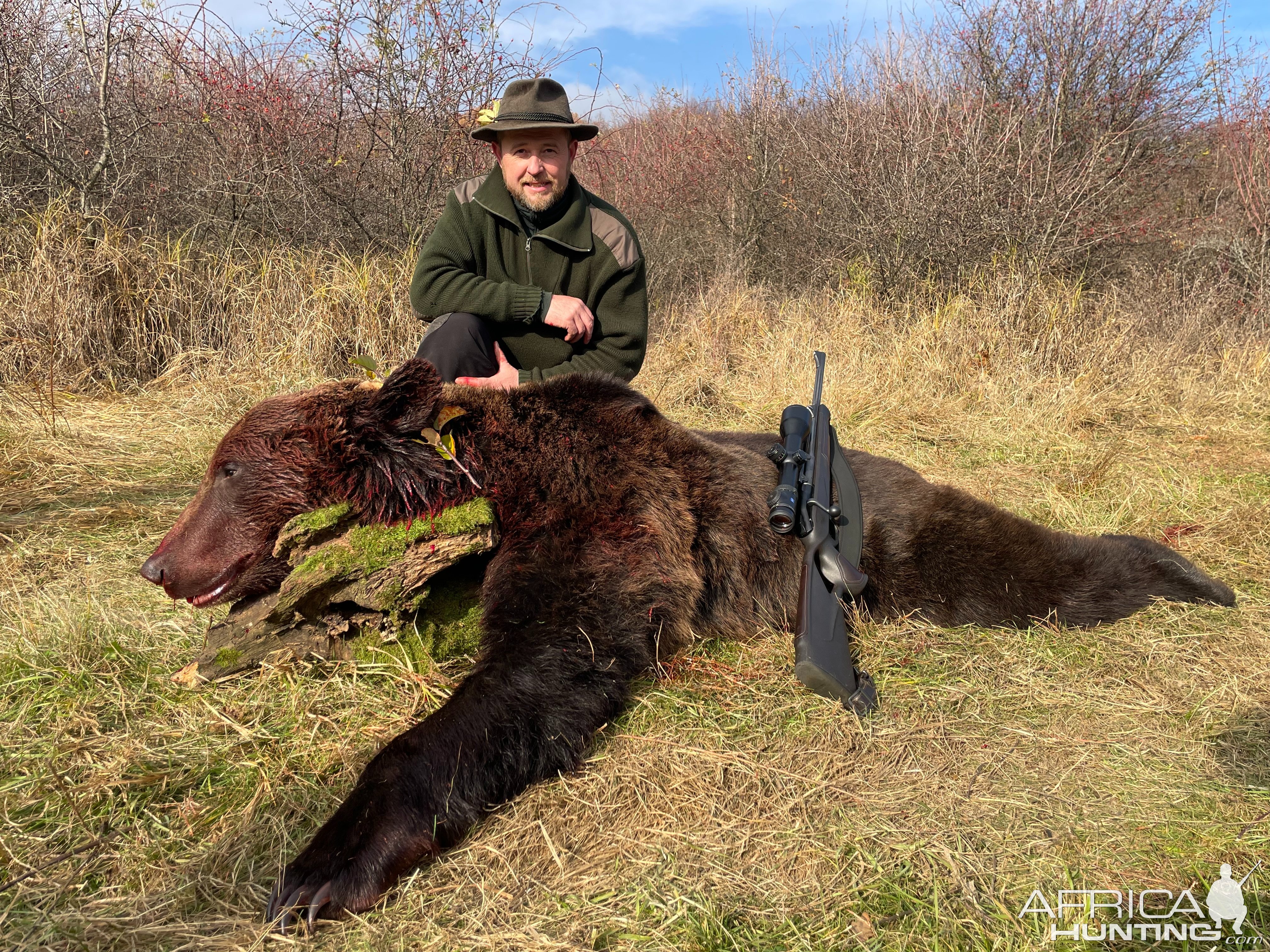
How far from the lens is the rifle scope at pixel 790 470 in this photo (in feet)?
8.94

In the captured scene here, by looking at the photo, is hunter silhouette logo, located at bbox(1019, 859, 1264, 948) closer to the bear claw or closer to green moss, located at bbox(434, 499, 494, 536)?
the bear claw

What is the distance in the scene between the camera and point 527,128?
394 cm

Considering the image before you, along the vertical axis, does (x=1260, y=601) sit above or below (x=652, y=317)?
below

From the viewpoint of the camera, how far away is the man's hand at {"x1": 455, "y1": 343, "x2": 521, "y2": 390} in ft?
12.3

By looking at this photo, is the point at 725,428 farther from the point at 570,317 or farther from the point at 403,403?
the point at 403,403

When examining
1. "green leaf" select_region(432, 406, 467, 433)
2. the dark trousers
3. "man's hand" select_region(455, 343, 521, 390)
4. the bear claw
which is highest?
the dark trousers

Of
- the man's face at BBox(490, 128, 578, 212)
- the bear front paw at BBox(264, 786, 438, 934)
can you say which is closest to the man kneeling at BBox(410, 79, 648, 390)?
the man's face at BBox(490, 128, 578, 212)

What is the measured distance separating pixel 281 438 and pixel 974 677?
2404mm

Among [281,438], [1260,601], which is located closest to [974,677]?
[1260,601]

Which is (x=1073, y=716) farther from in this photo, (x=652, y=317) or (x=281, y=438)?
(x=652, y=317)

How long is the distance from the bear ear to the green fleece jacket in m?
1.53

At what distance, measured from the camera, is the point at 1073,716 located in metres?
2.67

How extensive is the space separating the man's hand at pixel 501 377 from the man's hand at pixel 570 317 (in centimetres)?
27

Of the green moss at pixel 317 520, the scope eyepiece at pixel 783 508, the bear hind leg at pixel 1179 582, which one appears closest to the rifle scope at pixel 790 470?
the scope eyepiece at pixel 783 508
